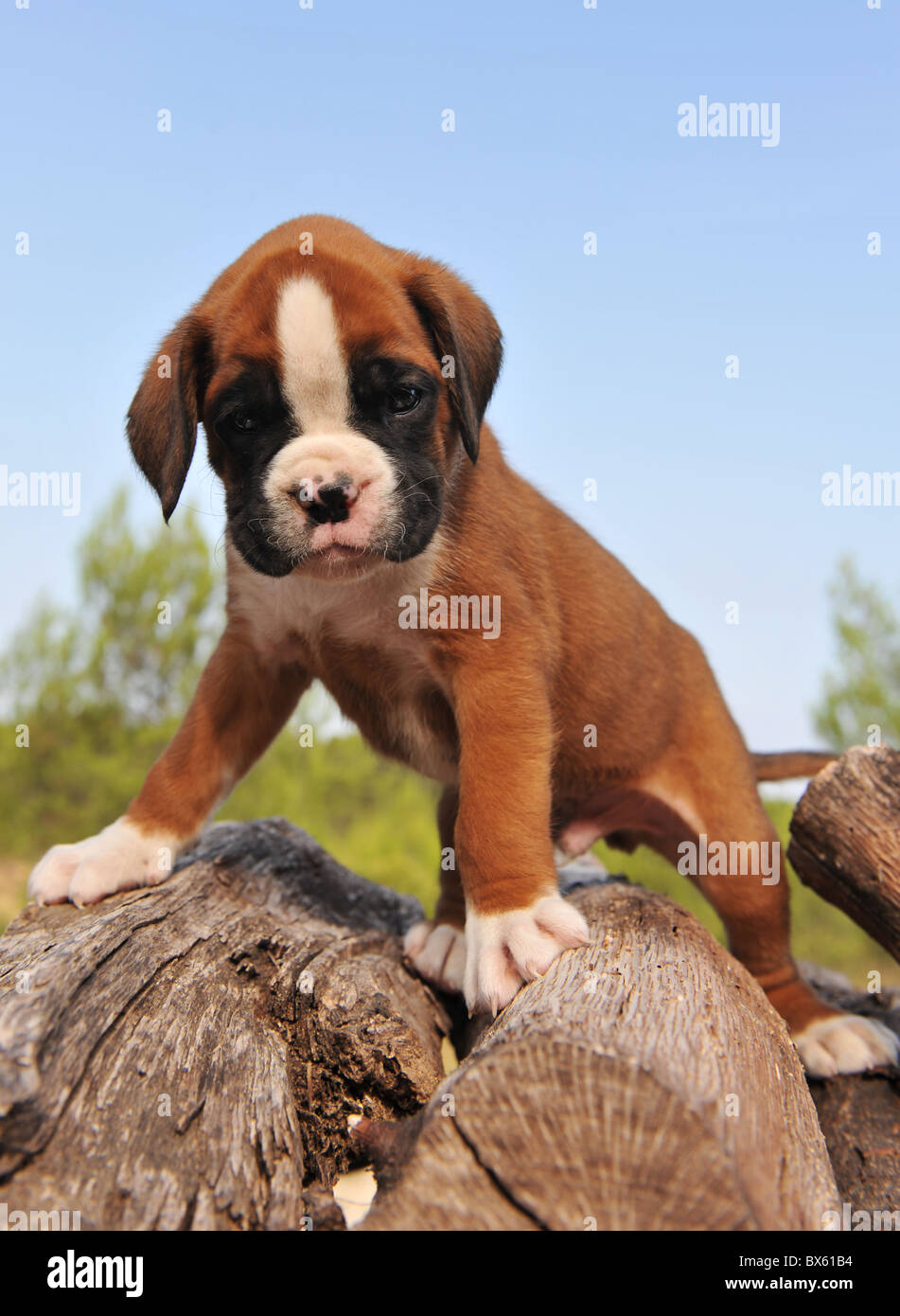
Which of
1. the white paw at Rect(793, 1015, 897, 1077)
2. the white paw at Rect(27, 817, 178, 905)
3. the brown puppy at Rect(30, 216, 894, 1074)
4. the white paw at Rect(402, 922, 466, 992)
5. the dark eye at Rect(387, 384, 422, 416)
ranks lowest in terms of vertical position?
the white paw at Rect(793, 1015, 897, 1077)

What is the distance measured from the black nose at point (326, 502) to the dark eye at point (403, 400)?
16.8 inches

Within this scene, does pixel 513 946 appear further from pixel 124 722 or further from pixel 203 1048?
pixel 124 722

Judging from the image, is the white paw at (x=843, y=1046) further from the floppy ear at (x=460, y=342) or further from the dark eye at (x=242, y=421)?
the dark eye at (x=242, y=421)

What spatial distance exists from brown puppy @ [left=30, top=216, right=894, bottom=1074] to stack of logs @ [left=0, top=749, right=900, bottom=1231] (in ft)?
0.93

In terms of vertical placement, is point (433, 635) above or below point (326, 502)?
below

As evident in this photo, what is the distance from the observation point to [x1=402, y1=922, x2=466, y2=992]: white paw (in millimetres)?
4613

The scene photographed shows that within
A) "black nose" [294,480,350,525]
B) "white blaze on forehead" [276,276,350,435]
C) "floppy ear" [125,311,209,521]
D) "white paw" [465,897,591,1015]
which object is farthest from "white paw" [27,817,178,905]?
"white blaze on forehead" [276,276,350,435]

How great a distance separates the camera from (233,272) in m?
4.18

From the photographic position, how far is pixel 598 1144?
233cm

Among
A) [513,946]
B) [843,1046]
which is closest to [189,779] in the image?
[513,946]

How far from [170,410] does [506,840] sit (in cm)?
202

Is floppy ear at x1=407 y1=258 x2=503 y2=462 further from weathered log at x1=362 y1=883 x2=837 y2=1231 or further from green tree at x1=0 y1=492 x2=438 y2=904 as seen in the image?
green tree at x1=0 y1=492 x2=438 y2=904
